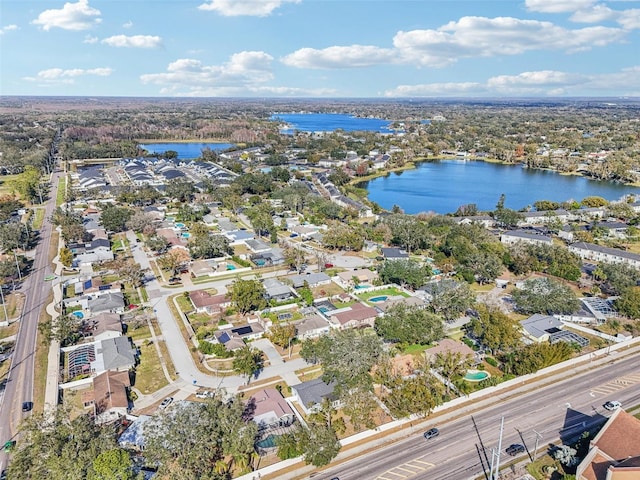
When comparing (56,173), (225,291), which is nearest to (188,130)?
(56,173)

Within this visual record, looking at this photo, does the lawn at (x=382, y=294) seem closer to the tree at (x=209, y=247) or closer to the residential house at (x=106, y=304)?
the tree at (x=209, y=247)

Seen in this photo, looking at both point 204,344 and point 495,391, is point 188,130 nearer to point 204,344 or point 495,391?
point 204,344

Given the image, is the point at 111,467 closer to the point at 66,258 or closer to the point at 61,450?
the point at 61,450

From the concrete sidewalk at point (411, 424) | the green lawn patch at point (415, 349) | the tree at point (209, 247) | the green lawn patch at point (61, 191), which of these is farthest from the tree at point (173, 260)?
the green lawn patch at point (61, 191)

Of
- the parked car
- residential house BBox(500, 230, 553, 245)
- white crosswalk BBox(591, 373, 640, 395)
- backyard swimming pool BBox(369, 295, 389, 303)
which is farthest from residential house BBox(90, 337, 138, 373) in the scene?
residential house BBox(500, 230, 553, 245)

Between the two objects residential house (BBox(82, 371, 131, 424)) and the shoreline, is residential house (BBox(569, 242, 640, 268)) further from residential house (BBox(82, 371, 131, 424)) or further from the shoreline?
the shoreline

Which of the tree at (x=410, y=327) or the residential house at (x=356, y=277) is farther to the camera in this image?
the residential house at (x=356, y=277)
